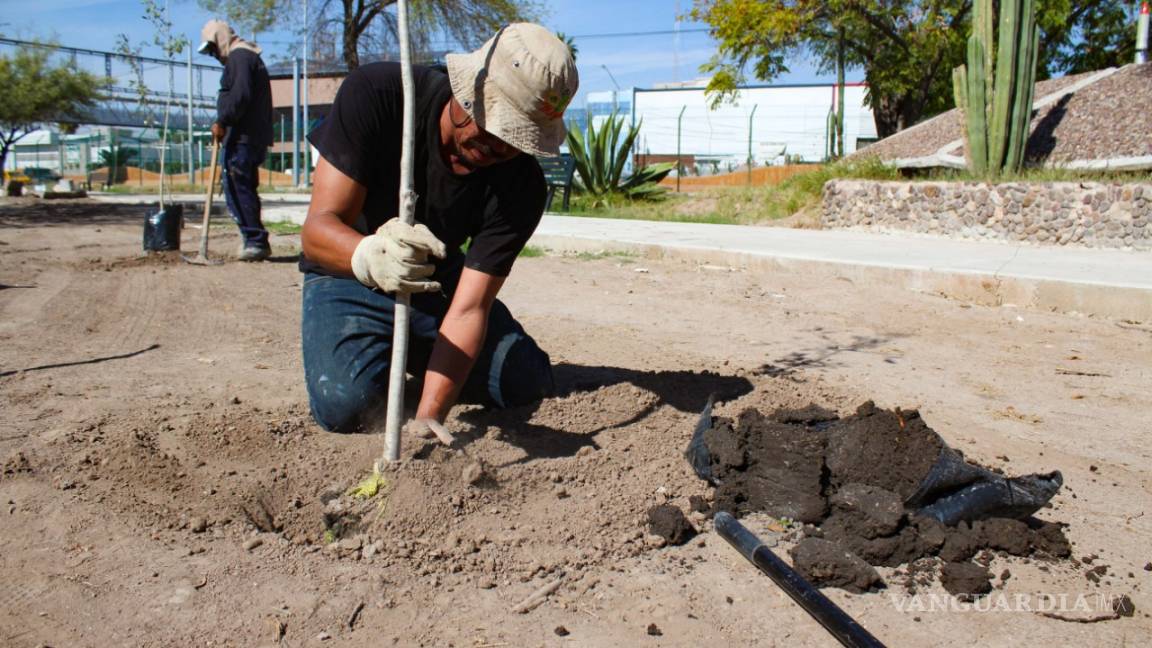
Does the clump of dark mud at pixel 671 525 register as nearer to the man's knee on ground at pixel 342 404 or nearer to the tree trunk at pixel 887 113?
the man's knee on ground at pixel 342 404

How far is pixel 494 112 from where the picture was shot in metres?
2.46

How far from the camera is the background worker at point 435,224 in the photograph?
7.98 ft

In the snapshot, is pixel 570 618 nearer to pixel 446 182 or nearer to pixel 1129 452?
pixel 446 182

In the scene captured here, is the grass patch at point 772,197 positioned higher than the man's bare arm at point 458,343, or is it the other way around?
the grass patch at point 772,197

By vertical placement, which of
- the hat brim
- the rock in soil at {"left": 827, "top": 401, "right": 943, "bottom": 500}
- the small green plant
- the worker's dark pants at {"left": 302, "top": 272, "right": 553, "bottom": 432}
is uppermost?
the hat brim

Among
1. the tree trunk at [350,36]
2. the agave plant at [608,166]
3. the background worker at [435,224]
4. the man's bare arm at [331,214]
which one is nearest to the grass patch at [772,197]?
the agave plant at [608,166]

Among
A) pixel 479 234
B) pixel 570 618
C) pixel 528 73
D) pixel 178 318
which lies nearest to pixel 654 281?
pixel 178 318

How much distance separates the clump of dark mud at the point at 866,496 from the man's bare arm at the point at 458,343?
809 mm

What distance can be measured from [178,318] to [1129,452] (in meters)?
4.64

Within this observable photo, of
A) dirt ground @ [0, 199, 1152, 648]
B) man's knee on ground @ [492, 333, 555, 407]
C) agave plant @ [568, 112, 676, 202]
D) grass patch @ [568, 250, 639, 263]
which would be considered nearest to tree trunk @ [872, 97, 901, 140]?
agave plant @ [568, 112, 676, 202]

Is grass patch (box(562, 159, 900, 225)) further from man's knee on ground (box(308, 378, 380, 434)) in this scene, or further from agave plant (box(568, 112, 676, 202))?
man's knee on ground (box(308, 378, 380, 434))

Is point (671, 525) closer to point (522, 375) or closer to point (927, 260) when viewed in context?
point (522, 375)

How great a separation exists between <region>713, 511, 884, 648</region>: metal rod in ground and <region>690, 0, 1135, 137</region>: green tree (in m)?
15.2

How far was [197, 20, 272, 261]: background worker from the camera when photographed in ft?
22.8
